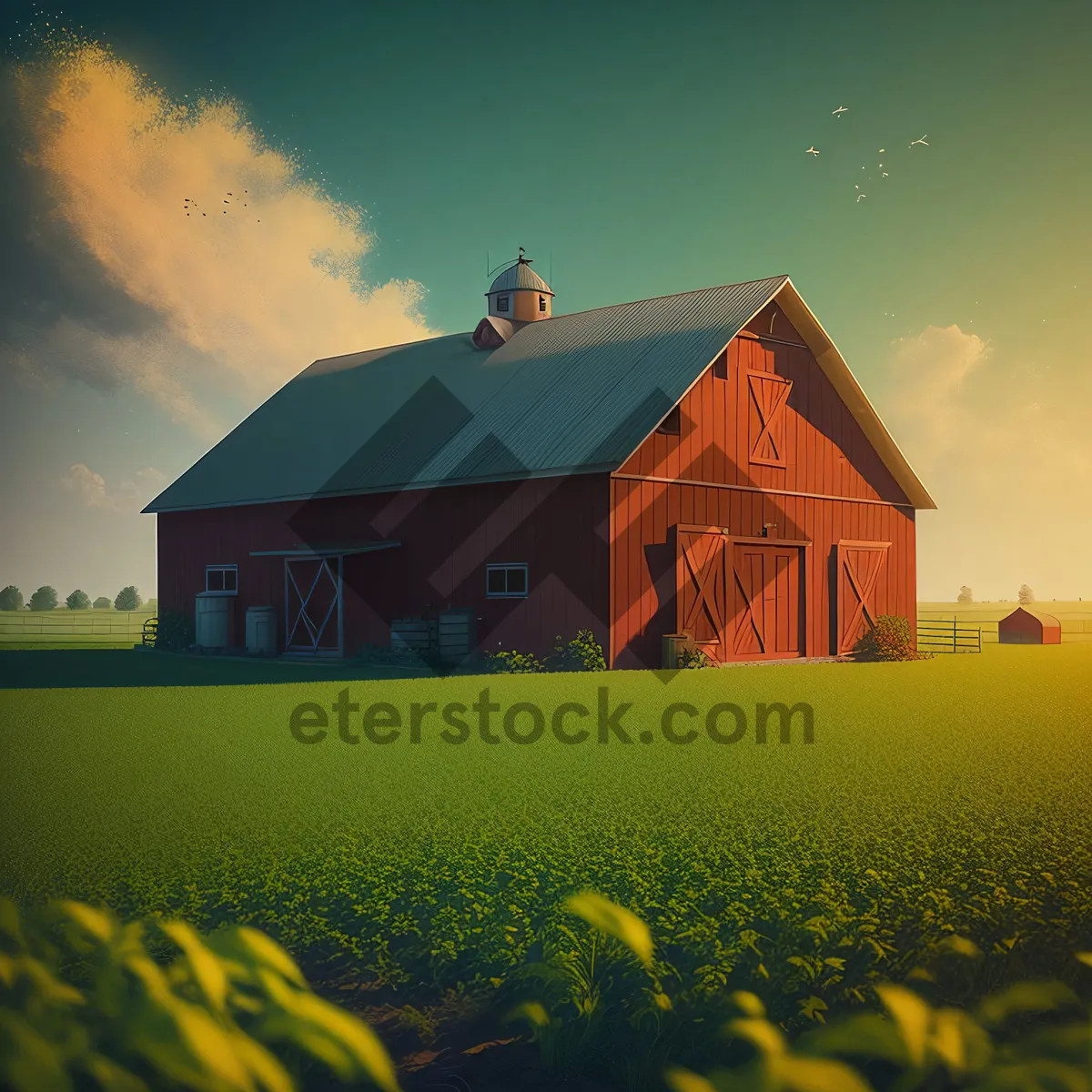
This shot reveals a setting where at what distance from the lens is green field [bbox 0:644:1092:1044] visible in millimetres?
4754

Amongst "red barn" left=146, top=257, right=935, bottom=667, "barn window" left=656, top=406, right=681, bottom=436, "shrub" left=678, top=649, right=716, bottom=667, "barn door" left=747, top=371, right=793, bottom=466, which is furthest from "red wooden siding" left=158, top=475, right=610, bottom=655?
"barn door" left=747, top=371, right=793, bottom=466

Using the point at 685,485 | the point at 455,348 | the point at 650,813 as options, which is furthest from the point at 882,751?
the point at 455,348

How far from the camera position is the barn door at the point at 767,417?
20828 millimetres

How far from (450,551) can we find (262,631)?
523 centimetres

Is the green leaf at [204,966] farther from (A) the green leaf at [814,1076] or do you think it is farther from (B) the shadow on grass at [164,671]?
(B) the shadow on grass at [164,671]

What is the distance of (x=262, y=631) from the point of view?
911 inches

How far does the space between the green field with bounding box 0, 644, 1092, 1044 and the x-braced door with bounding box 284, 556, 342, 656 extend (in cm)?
1037

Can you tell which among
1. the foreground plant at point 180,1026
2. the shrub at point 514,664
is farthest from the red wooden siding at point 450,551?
the foreground plant at point 180,1026

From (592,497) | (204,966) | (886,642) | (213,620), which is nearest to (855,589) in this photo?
(886,642)

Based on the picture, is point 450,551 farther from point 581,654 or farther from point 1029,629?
point 1029,629

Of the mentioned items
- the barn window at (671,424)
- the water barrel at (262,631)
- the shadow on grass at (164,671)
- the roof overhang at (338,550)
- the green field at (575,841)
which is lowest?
the green field at (575,841)

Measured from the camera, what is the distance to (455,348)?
85.4ft

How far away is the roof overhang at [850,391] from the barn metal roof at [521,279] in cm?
939

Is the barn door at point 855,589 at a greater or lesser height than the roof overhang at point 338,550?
lesser
